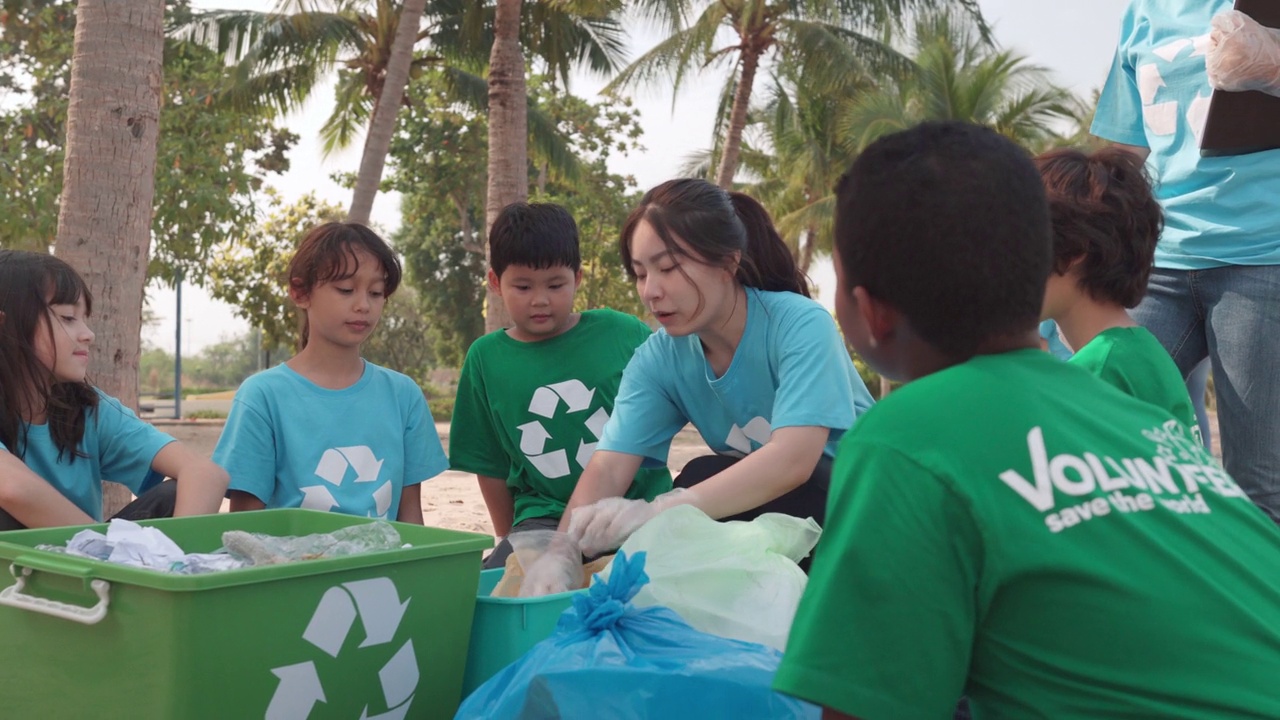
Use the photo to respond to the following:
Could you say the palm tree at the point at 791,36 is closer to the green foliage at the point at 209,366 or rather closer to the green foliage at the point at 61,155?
the green foliage at the point at 61,155

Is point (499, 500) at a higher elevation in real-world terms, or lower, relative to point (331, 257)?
lower

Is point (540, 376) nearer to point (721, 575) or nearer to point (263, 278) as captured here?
point (721, 575)

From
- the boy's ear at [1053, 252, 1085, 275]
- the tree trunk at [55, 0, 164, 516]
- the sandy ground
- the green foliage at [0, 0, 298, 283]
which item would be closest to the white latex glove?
the boy's ear at [1053, 252, 1085, 275]

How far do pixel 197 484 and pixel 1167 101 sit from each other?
8.11ft

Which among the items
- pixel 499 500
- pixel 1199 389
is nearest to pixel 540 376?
pixel 499 500

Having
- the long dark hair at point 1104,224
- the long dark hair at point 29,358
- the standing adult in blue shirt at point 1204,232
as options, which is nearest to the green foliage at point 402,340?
the long dark hair at point 29,358

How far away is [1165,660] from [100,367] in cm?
391

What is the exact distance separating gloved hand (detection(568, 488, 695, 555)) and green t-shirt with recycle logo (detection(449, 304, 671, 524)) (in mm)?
808

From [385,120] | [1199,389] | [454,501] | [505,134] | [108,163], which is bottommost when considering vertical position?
[454,501]

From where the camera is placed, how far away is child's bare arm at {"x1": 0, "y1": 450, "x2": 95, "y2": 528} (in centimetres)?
242

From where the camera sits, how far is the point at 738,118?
668 inches

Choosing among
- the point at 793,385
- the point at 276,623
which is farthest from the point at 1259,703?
the point at 793,385

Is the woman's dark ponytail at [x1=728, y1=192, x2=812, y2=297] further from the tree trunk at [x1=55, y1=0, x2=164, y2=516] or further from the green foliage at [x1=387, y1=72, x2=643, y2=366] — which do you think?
the green foliage at [x1=387, y1=72, x2=643, y2=366]

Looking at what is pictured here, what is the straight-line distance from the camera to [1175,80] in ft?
9.21
